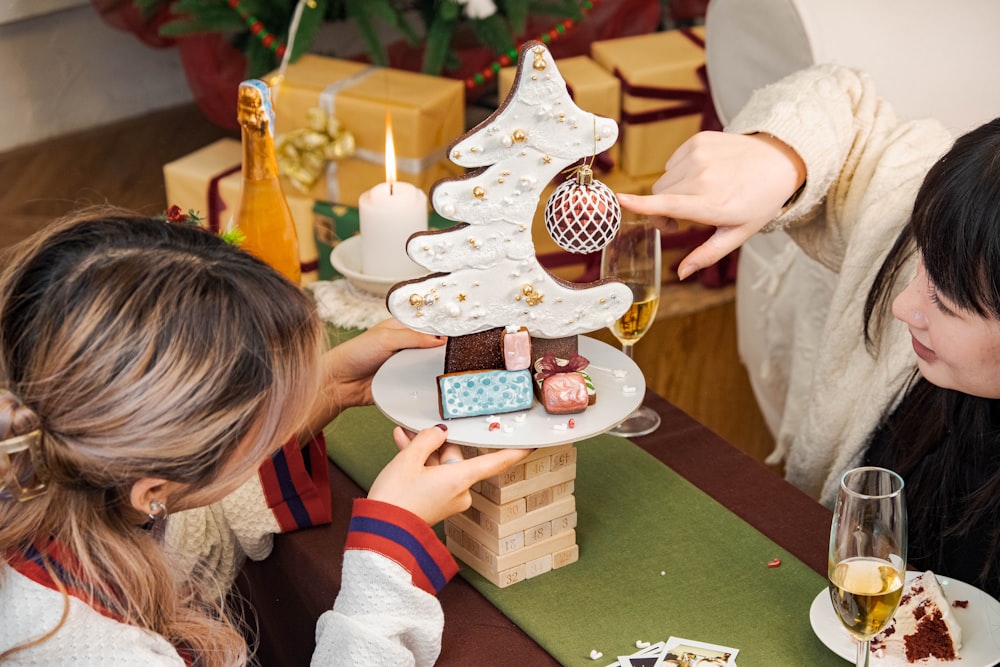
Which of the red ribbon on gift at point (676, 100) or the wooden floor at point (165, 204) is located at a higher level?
the red ribbon on gift at point (676, 100)

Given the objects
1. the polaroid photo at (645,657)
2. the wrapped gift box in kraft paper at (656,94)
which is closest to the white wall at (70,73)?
the wrapped gift box in kraft paper at (656,94)

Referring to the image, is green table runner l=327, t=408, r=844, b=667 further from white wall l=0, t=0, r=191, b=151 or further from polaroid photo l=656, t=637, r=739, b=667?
white wall l=0, t=0, r=191, b=151

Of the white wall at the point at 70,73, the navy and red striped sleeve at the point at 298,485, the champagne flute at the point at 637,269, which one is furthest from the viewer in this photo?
the white wall at the point at 70,73

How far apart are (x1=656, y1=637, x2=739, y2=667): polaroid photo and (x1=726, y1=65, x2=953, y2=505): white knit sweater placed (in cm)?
47

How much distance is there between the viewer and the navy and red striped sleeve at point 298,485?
3.74 ft

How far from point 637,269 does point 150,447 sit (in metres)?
0.67

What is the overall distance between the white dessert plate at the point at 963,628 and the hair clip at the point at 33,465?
26.0 inches

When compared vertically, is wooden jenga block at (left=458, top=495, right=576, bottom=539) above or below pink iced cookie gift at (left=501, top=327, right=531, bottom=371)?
below

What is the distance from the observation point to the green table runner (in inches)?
38.7

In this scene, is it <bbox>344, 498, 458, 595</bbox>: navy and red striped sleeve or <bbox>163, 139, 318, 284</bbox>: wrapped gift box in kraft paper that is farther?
<bbox>163, 139, 318, 284</bbox>: wrapped gift box in kraft paper

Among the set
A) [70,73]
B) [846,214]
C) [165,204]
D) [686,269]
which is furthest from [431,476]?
[70,73]

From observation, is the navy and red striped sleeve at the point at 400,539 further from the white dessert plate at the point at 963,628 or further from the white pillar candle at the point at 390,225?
the white pillar candle at the point at 390,225

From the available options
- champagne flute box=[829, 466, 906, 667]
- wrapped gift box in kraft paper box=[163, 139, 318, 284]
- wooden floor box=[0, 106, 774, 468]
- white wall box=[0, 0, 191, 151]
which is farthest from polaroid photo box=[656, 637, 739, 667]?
white wall box=[0, 0, 191, 151]

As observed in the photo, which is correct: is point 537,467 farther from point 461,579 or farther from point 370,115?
point 370,115
